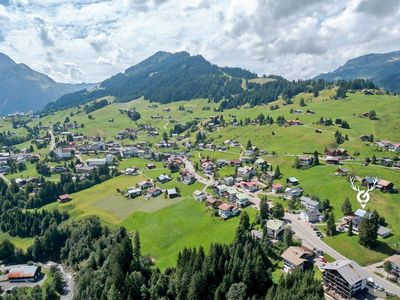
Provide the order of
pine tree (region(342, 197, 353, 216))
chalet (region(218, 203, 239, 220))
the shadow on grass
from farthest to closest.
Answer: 1. chalet (region(218, 203, 239, 220))
2. pine tree (region(342, 197, 353, 216))
3. the shadow on grass

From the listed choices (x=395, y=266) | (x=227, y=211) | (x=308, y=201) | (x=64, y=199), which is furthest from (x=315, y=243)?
(x=64, y=199)

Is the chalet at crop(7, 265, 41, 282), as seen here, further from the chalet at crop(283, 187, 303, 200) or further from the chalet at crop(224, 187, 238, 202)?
the chalet at crop(283, 187, 303, 200)

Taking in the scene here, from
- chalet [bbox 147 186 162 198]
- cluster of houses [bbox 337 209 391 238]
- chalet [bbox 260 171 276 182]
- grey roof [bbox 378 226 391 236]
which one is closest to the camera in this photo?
grey roof [bbox 378 226 391 236]

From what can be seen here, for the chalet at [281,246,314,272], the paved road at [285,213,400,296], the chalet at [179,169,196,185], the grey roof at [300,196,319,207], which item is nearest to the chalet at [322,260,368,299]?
the paved road at [285,213,400,296]

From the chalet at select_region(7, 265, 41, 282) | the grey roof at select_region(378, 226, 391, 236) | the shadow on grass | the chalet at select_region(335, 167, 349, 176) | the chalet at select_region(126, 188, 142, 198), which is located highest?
the chalet at select_region(335, 167, 349, 176)

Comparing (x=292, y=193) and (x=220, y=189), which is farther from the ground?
(x=220, y=189)

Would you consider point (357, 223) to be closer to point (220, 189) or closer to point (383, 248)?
point (383, 248)

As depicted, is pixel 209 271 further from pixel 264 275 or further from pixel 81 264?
pixel 81 264
